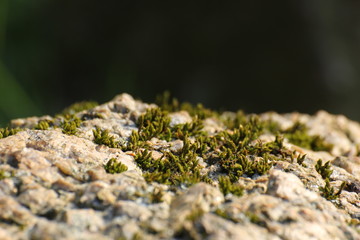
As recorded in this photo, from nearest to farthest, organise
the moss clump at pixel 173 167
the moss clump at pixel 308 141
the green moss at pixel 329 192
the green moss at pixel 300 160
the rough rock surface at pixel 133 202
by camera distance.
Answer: the rough rock surface at pixel 133 202 → the moss clump at pixel 173 167 → the green moss at pixel 329 192 → the green moss at pixel 300 160 → the moss clump at pixel 308 141

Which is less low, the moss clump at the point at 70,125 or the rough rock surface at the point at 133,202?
the moss clump at the point at 70,125

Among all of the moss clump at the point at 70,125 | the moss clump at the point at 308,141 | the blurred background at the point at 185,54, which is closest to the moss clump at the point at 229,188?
the moss clump at the point at 70,125

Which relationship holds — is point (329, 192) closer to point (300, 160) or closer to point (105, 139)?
point (300, 160)

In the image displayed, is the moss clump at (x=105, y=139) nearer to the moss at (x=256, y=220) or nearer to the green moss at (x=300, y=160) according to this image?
the moss at (x=256, y=220)

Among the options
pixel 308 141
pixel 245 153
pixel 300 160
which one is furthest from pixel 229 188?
pixel 308 141

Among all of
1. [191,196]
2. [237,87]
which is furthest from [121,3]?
[191,196]

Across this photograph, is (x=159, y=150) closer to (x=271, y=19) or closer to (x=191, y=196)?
(x=191, y=196)

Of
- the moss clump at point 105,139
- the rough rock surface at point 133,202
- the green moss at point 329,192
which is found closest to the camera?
the rough rock surface at point 133,202
